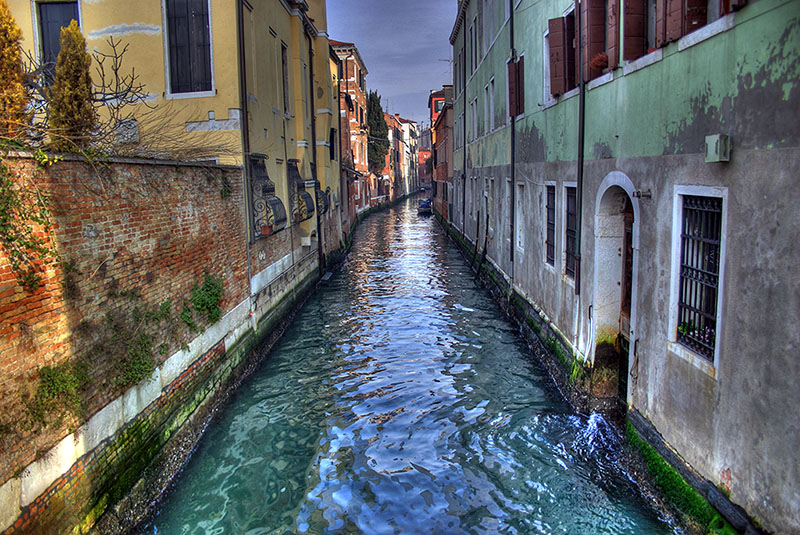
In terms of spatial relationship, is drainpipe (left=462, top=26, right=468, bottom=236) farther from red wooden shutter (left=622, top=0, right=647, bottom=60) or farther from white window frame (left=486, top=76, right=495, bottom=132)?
red wooden shutter (left=622, top=0, right=647, bottom=60)

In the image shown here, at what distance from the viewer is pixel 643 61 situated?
546 centimetres

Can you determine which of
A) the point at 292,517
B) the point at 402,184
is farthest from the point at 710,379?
the point at 402,184

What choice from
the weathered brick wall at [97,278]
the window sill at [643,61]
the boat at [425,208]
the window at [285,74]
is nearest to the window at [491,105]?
the window at [285,74]

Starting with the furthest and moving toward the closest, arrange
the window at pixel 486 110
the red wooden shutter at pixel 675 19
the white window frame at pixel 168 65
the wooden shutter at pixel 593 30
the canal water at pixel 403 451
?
the window at pixel 486 110, the white window frame at pixel 168 65, the wooden shutter at pixel 593 30, the canal water at pixel 403 451, the red wooden shutter at pixel 675 19

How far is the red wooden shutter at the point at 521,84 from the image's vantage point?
424 inches

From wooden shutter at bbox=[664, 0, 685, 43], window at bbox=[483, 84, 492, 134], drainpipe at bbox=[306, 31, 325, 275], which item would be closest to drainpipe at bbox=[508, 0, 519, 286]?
window at bbox=[483, 84, 492, 134]

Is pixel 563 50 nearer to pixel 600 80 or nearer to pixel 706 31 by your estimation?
pixel 600 80

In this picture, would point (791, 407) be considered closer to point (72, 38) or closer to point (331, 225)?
point (72, 38)

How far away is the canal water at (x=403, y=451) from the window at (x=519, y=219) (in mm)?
1907

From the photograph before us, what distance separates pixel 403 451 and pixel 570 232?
12.8 feet

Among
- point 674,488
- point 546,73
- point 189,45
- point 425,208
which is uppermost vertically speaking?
point 189,45

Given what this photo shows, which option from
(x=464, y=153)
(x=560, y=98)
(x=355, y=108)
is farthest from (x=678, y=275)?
(x=355, y=108)

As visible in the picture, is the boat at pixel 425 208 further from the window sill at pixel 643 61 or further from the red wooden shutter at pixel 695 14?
the red wooden shutter at pixel 695 14

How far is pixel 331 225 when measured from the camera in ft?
64.6
